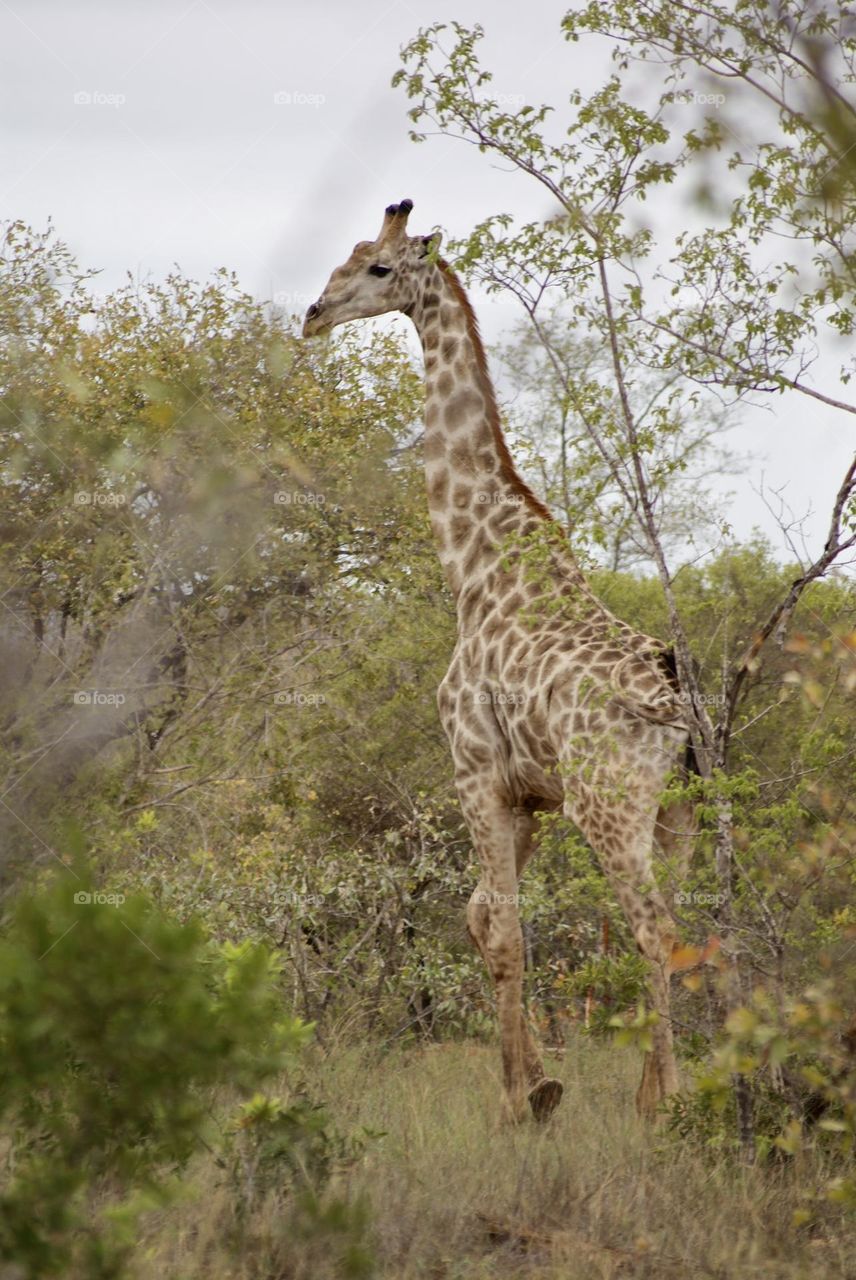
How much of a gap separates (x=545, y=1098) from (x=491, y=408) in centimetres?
355

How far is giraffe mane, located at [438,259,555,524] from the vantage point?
7.70 metres

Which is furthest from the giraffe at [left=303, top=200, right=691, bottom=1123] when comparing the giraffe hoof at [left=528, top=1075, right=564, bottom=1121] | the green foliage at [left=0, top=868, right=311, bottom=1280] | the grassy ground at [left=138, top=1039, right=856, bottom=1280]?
the green foliage at [left=0, top=868, right=311, bottom=1280]

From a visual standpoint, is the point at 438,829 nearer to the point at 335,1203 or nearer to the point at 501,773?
the point at 501,773

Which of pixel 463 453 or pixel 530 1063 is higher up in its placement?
pixel 463 453

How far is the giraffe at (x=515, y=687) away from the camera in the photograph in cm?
613

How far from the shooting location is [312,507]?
32.2 feet

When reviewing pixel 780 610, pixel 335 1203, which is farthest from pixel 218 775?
pixel 335 1203

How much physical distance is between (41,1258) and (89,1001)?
601 mm

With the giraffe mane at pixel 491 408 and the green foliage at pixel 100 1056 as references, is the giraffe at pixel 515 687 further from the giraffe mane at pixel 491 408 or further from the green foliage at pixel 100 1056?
the green foliage at pixel 100 1056

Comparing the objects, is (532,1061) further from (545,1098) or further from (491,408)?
(491,408)

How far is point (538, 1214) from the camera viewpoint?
493 cm

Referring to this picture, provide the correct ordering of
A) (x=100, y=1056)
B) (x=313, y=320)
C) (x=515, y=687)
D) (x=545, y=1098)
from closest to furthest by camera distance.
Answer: (x=100, y=1056) < (x=545, y=1098) < (x=515, y=687) < (x=313, y=320)

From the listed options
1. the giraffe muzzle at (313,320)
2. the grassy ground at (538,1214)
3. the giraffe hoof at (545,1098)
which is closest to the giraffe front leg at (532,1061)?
the giraffe hoof at (545,1098)

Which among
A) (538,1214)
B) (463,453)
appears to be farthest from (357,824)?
(538,1214)
